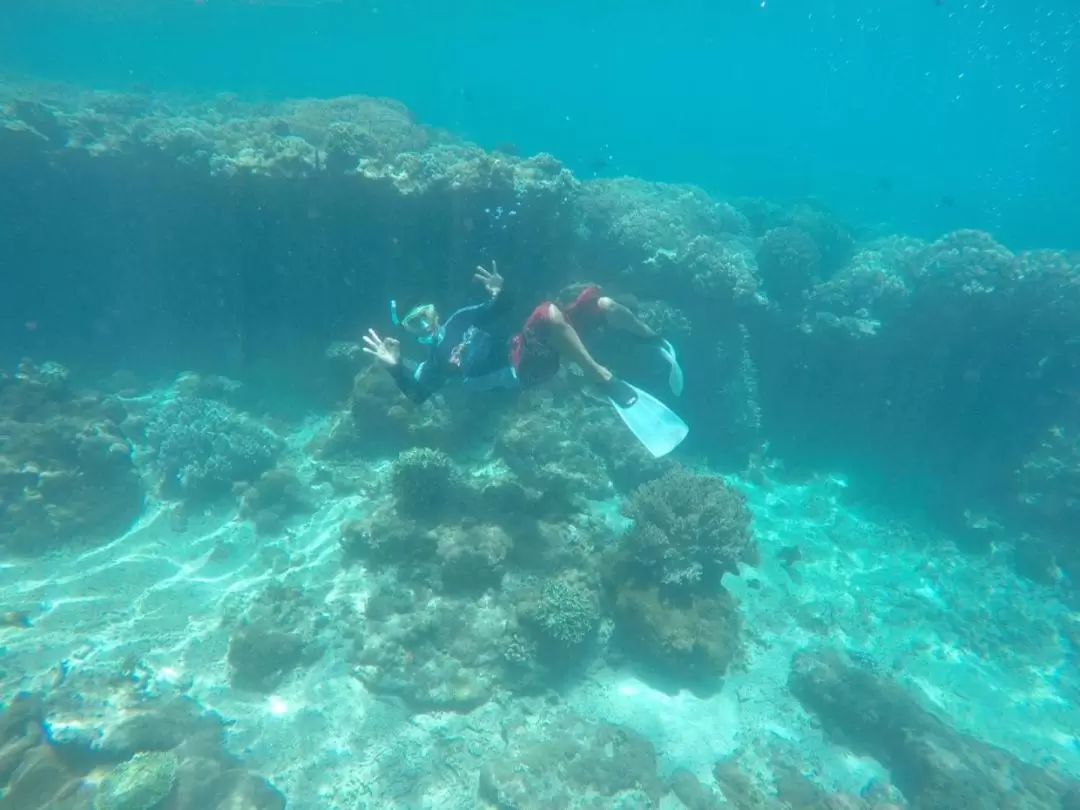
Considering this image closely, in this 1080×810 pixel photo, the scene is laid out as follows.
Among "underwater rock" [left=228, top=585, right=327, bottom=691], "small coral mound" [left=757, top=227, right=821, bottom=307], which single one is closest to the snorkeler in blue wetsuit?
"underwater rock" [left=228, top=585, right=327, bottom=691]

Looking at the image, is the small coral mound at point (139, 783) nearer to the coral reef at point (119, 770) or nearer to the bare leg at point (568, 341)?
the coral reef at point (119, 770)

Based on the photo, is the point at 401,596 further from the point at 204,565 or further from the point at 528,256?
the point at 528,256

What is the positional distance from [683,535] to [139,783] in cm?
720

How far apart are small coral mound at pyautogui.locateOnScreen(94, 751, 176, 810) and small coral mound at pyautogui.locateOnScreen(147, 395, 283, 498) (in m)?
4.97

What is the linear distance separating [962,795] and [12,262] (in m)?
19.9

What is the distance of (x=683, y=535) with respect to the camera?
823 centimetres

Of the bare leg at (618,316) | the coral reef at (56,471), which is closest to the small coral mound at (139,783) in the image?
the coral reef at (56,471)

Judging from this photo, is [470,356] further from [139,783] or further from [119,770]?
[119,770]

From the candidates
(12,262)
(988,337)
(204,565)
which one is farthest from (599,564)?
(12,262)

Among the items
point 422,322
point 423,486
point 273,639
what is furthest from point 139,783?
point 422,322

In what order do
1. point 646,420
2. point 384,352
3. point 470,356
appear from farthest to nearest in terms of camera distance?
point 470,356 < point 646,420 < point 384,352

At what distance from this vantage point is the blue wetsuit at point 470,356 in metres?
7.06

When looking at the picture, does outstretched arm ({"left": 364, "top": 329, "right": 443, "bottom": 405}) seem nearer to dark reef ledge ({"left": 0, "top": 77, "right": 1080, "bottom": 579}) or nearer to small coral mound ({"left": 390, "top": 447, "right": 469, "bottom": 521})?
small coral mound ({"left": 390, "top": 447, "right": 469, "bottom": 521})

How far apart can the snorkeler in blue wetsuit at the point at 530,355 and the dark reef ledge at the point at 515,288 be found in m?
4.46
